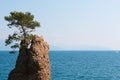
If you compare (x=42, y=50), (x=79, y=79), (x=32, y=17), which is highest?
(x=32, y=17)

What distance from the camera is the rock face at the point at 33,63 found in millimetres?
38344

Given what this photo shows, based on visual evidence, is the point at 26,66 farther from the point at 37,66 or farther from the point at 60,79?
the point at 60,79

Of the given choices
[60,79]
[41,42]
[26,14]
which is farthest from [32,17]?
[60,79]

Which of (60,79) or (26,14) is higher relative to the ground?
(26,14)

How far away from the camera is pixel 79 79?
105 metres

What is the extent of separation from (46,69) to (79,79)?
2637 inches

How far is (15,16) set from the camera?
1596 inches

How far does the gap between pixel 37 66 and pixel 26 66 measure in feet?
5.21

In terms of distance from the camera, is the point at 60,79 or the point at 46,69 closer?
the point at 46,69

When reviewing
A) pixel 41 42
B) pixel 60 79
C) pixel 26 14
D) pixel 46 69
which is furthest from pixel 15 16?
pixel 60 79

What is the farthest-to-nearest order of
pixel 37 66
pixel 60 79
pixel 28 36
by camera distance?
pixel 60 79, pixel 28 36, pixel 37 66

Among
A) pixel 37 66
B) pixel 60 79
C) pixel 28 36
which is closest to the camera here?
pixel 37 66

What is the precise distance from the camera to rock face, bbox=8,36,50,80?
38344 mm

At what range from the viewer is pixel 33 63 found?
38.3 meters
